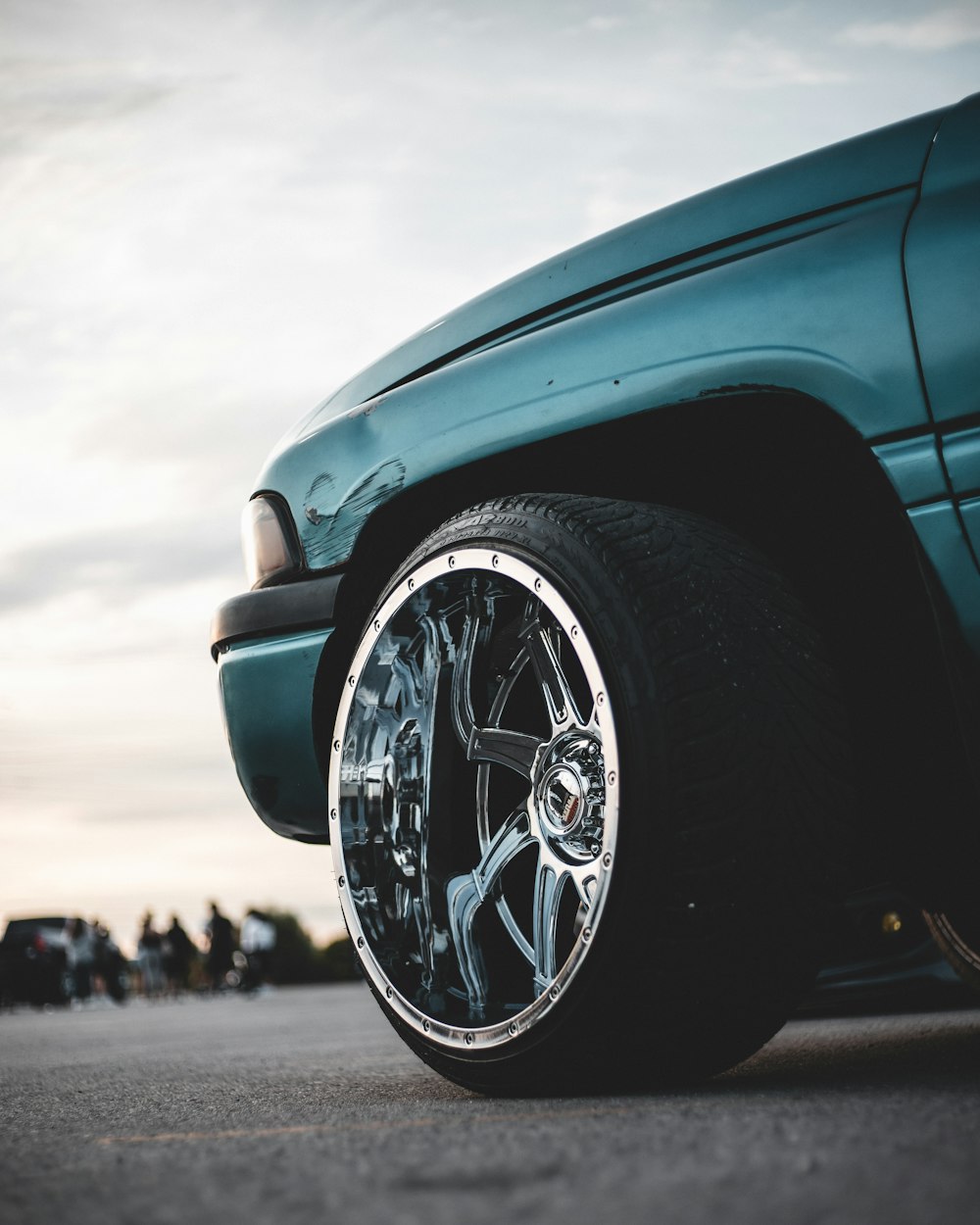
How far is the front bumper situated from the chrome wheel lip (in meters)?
0.27

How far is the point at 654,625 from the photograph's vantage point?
1894 millimetres

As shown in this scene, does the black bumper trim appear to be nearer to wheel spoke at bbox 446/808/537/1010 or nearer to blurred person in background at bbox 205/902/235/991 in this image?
wheel spoke at bbox 446/808/537/1010

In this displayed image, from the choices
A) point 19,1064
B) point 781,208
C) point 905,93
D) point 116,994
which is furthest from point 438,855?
point 116,994

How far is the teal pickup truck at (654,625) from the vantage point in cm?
184

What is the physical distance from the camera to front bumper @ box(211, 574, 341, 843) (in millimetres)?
2676

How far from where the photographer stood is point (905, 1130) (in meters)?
1.39

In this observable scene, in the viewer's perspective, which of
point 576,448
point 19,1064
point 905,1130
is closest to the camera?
point 905,1130

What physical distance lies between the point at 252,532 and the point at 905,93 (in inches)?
63.1

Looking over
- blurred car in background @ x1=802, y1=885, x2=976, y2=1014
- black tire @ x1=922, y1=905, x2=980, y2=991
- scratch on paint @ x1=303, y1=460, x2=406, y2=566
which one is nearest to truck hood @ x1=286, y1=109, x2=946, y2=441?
scratch on paint @ x1=303, y1=460, x2=406, y2=566

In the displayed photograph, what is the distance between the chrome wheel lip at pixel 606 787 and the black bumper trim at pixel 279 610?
267 mm

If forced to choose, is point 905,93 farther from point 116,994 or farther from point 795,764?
point 116,994

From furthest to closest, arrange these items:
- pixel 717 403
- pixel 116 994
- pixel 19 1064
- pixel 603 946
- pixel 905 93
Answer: pixel 116 994, pixel 19 1064, pixel 905 93, pixel 717 403, pixel 603 946

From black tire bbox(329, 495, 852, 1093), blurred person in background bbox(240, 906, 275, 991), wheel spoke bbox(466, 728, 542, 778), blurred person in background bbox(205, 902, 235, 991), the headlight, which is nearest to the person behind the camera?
black tire bbox(329, 495, 852, 1093)

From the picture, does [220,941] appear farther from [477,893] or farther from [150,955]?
[477,893]
